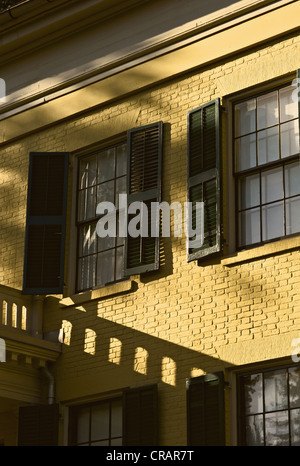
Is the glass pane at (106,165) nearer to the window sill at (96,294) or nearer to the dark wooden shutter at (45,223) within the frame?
the dark wooden shutter at (45,223)

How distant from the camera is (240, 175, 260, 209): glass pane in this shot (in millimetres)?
13172

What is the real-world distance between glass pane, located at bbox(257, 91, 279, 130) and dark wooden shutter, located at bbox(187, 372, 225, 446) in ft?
11.1

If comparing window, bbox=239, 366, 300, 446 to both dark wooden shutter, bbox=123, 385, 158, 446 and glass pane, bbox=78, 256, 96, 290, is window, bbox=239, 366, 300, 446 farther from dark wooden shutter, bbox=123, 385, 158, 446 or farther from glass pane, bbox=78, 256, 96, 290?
glass pane, bbox=78, 256, 96, 290

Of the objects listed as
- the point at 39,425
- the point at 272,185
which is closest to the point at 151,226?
the point at 272,185

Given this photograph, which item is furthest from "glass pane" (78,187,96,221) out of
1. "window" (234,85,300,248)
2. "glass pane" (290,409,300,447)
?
"glass pane" (290,409,300,447)

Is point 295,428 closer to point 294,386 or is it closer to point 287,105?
point 294,386

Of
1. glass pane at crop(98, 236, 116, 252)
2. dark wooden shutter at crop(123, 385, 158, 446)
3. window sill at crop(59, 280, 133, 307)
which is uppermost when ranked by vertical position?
glass pane at crop(98, 236, 116, 252)

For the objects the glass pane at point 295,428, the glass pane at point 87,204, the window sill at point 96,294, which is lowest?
the glass pane at point 295,428

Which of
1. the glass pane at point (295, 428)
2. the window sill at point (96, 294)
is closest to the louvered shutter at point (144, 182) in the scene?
the window sill at point (96, 294)

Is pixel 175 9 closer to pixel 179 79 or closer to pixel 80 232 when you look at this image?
pixel 179 79

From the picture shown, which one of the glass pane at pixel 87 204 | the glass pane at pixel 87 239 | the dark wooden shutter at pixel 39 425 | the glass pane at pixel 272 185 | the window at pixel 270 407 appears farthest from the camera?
the glass pane at pixel 87 204

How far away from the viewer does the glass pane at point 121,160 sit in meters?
14.8

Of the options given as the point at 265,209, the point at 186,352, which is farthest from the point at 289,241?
the point at 186,352

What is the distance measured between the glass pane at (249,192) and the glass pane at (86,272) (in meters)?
Result: 2.70
